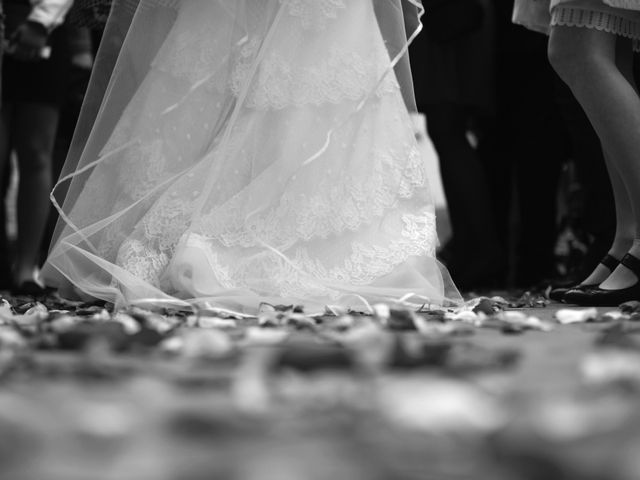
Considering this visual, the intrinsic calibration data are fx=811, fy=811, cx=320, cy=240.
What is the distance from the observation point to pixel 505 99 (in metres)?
3.47

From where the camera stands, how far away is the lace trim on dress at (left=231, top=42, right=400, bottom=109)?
214 centimetres

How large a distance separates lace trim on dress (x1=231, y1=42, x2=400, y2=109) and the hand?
108 cm

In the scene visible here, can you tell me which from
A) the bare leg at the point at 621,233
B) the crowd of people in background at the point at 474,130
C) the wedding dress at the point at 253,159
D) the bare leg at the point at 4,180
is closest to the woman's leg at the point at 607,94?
the bare leg at the point at 621,233

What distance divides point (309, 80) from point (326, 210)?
13.9 inches

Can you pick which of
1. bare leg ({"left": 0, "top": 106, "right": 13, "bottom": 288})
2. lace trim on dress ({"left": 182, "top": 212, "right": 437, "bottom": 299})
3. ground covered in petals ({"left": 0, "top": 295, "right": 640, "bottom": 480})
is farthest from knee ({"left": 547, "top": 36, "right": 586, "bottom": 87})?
bare leg ({"left": 0, "top": 106, "right": 13, "bottom": 288})

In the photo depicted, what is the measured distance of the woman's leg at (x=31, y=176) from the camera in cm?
309

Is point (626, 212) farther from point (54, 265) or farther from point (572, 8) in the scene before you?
point (54, 265)

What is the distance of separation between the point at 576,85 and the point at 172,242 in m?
1.12

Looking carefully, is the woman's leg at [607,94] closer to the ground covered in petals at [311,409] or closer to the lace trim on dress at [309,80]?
the lace trim on dress at [309,80]

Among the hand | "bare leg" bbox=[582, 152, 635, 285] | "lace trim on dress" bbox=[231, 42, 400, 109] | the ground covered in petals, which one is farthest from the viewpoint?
the hand

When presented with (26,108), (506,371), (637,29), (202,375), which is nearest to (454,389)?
(506,371)

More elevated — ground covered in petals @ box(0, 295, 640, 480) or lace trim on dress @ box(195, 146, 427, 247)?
ground covered in petals @ box(0, 295, 640, 480)

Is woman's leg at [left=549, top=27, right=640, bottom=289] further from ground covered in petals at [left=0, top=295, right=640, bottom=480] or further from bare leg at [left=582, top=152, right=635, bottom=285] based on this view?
ground covered in petals at [left=0, top=295, right=640, bottom=480]

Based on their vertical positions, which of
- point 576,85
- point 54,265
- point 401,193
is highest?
point 576,85
